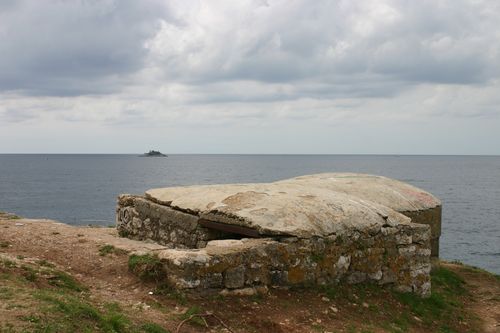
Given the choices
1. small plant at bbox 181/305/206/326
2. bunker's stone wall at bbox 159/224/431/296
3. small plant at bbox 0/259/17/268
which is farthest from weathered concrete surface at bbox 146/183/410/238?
small plant at bbox 0/259/17/268

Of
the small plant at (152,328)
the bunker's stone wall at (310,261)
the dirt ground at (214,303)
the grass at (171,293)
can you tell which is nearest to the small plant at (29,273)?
the dirt ground at (214,303)

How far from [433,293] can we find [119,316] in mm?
7330

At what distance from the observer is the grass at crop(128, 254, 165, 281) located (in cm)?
816

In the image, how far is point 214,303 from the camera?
25.7 ft

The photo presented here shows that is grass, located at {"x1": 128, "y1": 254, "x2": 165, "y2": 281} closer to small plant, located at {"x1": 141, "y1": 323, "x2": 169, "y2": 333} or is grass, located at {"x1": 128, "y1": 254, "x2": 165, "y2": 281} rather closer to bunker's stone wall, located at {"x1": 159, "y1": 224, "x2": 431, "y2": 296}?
bunker's stone wall, located at {"x1": 159, "y1": 224, "x2": 431, "y2": 296}

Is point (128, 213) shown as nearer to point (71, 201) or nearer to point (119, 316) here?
point (119, 316)

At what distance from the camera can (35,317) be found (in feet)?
18.8

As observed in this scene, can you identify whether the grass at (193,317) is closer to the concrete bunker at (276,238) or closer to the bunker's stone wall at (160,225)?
the concrete bunker at (276,238)

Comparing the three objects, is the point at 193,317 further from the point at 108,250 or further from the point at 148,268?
the point at 108,250

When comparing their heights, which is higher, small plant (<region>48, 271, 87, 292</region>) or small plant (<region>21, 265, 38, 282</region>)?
small plant (<region>21, 265, 38, 282</region>)

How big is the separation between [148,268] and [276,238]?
224cm

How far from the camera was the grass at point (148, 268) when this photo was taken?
26.8ft

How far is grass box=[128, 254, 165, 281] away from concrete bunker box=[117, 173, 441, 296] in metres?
0.14

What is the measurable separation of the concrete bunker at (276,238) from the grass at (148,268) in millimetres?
142
